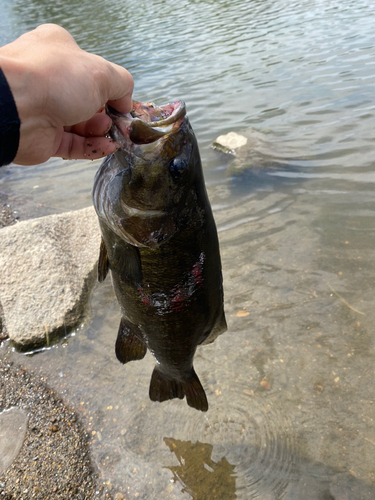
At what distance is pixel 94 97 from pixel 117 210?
559 millimetres

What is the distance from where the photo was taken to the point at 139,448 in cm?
334

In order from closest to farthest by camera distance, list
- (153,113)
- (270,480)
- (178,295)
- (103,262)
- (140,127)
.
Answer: (140,127) → (153,113) → (178,295) → (103,262) → (270,480)

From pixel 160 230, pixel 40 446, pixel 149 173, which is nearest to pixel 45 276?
pixel 40 446

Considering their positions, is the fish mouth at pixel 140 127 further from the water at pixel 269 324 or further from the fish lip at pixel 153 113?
the water at pixel 269 324

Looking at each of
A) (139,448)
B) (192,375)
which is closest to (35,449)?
(139,448)

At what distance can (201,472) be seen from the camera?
316 centimetres

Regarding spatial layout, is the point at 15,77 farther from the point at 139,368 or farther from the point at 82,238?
the point at 82,238

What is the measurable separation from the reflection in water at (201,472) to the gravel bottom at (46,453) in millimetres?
666

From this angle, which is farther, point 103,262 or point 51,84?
point 103,262

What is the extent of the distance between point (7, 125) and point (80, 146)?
702 millimetres

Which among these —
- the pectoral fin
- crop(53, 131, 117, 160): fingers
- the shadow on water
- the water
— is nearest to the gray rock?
the water

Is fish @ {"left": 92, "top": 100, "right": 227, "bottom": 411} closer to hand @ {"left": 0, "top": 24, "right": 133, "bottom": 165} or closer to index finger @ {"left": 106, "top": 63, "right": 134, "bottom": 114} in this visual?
index finger @ {"left": 106, "top": 63, "right": 134, "bottom": 114}

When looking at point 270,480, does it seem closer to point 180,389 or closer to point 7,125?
point 180,389

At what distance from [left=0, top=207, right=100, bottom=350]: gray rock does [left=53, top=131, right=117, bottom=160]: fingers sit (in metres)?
2.55
